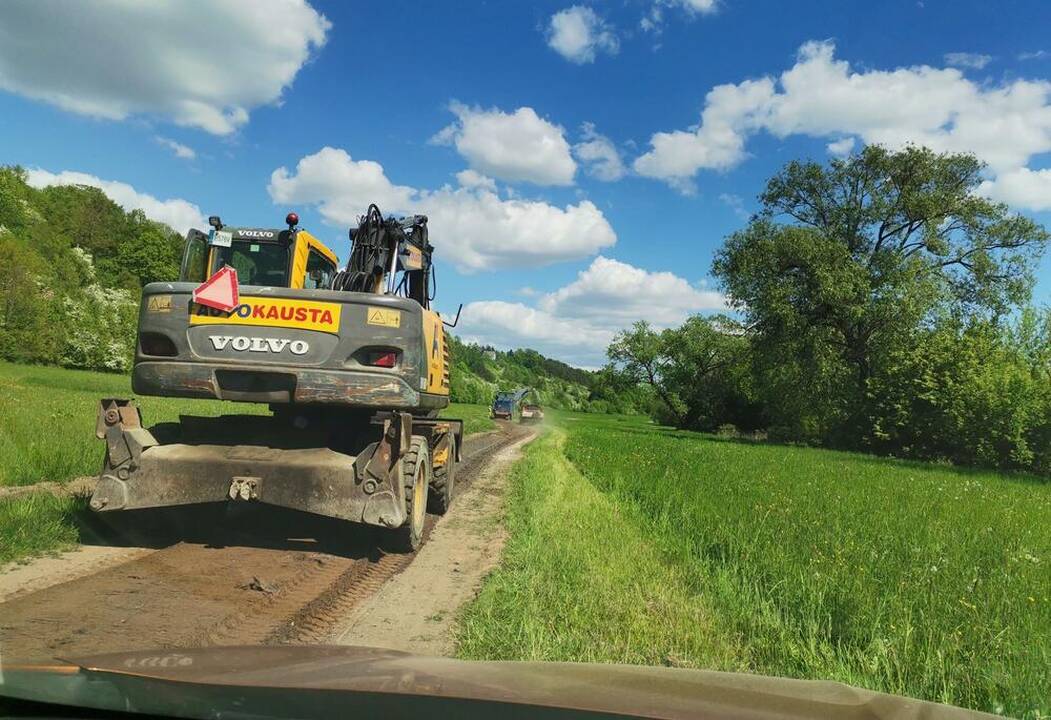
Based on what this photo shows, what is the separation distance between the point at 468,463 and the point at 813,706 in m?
15.4

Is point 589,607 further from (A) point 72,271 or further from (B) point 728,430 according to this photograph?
(A) point 72,271

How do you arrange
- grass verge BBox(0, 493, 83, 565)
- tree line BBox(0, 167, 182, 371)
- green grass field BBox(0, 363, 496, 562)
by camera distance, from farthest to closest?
tree line BBox(0, 167, 182, 371), green grass field BBox(0, 363, 496, 562), grass verge BBox(0, 493, 83, 565)

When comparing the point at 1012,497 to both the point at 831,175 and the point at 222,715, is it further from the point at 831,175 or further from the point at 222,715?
the point at 831,175

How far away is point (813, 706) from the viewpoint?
7.73ft

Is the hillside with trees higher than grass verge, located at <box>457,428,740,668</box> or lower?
higher

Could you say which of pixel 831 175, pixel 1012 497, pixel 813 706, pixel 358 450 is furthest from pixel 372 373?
pixel 831 175

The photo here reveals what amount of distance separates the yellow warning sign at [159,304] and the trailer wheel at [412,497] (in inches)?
102

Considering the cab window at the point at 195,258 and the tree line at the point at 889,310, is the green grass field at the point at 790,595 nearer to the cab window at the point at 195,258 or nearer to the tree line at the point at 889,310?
the cab window at the point at 195,258

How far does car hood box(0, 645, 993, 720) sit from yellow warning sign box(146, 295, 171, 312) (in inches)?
180

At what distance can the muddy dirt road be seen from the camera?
426 cm

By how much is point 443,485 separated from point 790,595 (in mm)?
5259

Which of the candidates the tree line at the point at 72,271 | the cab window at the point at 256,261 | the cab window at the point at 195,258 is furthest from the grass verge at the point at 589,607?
the tree line at the point at 72,271

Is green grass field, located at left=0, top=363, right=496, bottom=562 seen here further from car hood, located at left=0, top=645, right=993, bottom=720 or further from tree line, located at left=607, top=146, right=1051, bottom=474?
tree line, located at left=607, top=146, right=1051, bottom=474

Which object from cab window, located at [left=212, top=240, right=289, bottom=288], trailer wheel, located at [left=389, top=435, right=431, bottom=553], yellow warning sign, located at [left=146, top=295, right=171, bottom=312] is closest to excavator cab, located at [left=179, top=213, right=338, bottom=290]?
cab window, located at [left=212, top=240, right=289, bottom=288]
